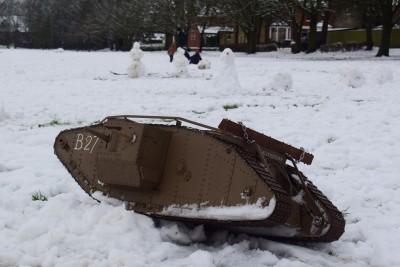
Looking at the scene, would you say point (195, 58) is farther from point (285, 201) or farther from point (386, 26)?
point (285, 201)

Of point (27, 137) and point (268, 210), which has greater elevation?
point (268, 210)

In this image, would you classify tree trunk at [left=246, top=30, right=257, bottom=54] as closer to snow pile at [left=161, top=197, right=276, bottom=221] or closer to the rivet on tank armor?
the rivet on tank armor

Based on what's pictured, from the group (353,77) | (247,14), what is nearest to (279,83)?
(353,77)

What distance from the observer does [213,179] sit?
391cm

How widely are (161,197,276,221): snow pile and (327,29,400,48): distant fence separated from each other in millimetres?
50895

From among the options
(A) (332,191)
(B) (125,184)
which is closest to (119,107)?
(A) (332,191)

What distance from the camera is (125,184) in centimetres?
422

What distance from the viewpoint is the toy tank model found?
3732mm

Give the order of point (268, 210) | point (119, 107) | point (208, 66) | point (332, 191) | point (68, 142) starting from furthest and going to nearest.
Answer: point (208, 66) < point (119, 107) < point (332, 191) < point (68, 142) < point (268, 210)

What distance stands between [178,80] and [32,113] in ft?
30.7

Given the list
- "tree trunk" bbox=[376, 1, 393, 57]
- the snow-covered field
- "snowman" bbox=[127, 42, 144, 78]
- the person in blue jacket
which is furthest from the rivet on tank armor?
"tree trunk" bbox=[376, 1, 393, 57]

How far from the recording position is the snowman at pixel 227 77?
15.6 metres

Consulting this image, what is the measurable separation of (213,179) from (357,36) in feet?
189

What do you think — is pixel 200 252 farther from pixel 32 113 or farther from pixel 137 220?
pixel 32 113
